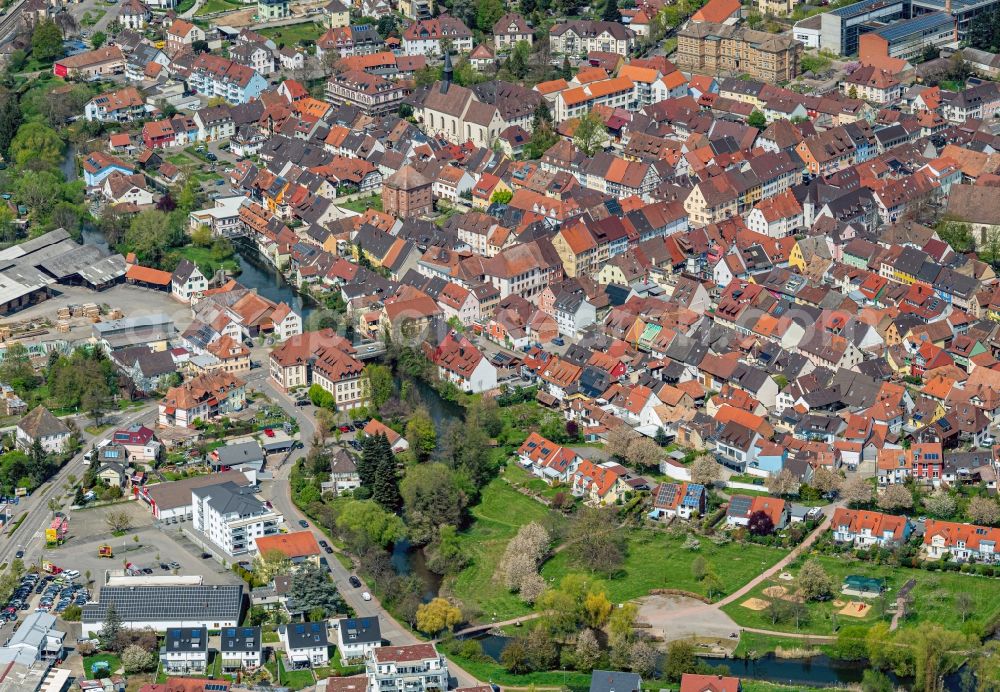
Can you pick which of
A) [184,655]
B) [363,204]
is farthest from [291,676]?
[363,204]

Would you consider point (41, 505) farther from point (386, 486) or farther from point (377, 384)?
point (377, 384)

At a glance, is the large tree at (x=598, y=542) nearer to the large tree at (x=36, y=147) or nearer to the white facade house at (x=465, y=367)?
the white facade house at (x=465, y=367)

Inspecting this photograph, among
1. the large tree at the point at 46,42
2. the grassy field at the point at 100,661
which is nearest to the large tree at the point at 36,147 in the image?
the large tree at the point at 46,42

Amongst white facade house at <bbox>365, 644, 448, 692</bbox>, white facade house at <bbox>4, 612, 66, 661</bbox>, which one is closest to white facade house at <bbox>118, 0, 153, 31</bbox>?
white facade house at <bbox>4, 612, 66, 661</bbox>

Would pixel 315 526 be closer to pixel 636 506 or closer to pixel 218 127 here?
pixel 636 506

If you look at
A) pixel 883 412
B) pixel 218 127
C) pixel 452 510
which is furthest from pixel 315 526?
pixel 218 127

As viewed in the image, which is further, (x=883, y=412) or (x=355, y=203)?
(x=355, y=203)
